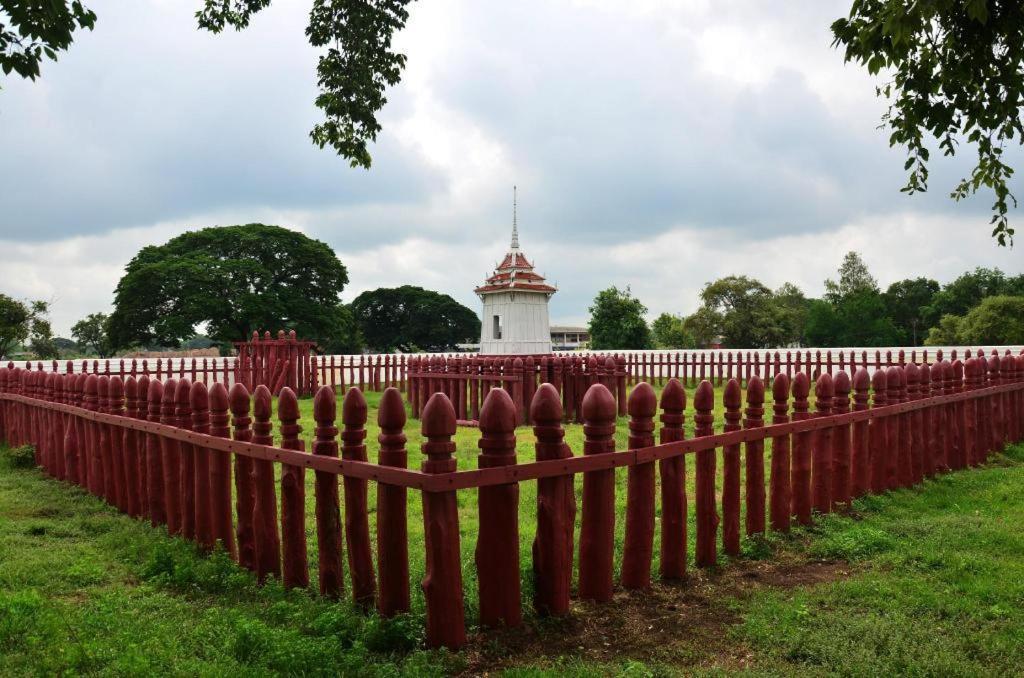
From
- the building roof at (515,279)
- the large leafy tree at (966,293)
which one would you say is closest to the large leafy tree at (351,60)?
the building roof at (515,279)

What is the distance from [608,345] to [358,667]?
158 feet

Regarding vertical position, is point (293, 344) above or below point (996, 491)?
above

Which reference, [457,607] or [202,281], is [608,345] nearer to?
[202,281]

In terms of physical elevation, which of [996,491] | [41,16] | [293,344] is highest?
[41,16]

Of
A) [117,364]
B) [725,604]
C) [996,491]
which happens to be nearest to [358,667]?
[725,604]

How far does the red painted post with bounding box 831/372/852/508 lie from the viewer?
19.8ft

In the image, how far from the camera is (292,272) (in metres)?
49.1

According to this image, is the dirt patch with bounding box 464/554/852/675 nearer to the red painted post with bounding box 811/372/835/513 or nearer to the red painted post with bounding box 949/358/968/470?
the red painted post with bounding box 811/372/835/513

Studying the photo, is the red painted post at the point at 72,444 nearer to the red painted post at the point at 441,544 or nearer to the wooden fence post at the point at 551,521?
the red painted post at the point at 441,544

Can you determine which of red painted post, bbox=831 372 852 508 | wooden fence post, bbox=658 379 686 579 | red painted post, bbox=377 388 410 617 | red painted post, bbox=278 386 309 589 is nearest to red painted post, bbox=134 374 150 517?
red painted post, bbox=278 386 309 589

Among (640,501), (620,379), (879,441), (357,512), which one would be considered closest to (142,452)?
(357,512)

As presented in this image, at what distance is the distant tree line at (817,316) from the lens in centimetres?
5078

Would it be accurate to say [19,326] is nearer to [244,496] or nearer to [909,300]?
[244,496]

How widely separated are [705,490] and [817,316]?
62845 mm
